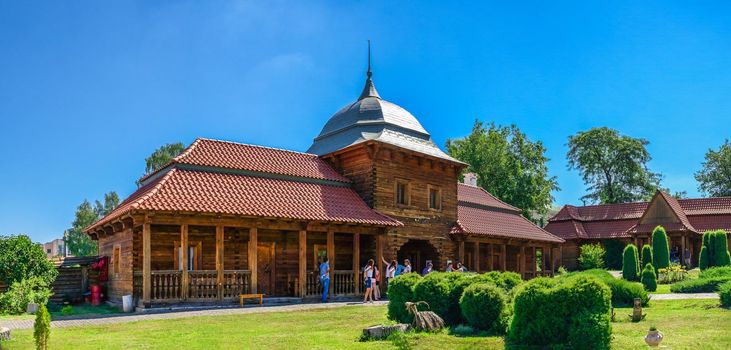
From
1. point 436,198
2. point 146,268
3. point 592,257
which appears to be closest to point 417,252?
point 436,198

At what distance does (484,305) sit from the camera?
1278 centimetres

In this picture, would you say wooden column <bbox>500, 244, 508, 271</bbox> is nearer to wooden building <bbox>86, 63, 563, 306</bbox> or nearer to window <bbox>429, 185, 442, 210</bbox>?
wooden building <bbox>86, 63, 563, 306</bbox>

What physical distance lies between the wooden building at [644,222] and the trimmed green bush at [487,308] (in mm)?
41607

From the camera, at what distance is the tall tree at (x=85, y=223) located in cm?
6512

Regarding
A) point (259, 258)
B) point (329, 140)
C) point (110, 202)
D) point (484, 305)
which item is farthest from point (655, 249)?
point (110, 202)

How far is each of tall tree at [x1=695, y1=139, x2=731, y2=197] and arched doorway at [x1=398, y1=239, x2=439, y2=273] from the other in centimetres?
5506

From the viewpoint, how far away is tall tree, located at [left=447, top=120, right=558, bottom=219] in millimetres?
56156

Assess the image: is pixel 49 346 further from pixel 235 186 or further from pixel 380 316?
pixel 235 186

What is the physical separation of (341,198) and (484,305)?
13381mm

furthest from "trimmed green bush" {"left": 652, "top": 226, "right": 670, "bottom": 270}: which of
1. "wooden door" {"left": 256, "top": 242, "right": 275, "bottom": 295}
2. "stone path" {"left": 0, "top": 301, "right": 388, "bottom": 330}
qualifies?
"stone path" {"left": 0, "top": 301, "right": 388, "bottom": 330}

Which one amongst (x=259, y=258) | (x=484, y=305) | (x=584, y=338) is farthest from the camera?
(x=259, y=258)

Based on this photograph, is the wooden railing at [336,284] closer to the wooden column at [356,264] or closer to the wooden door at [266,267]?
the wooden column at [356,264]

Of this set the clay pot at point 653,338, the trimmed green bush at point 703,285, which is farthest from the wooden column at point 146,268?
the trimmed green bush at point 703,285

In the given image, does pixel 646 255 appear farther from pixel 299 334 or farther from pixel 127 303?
pixel 299 334
